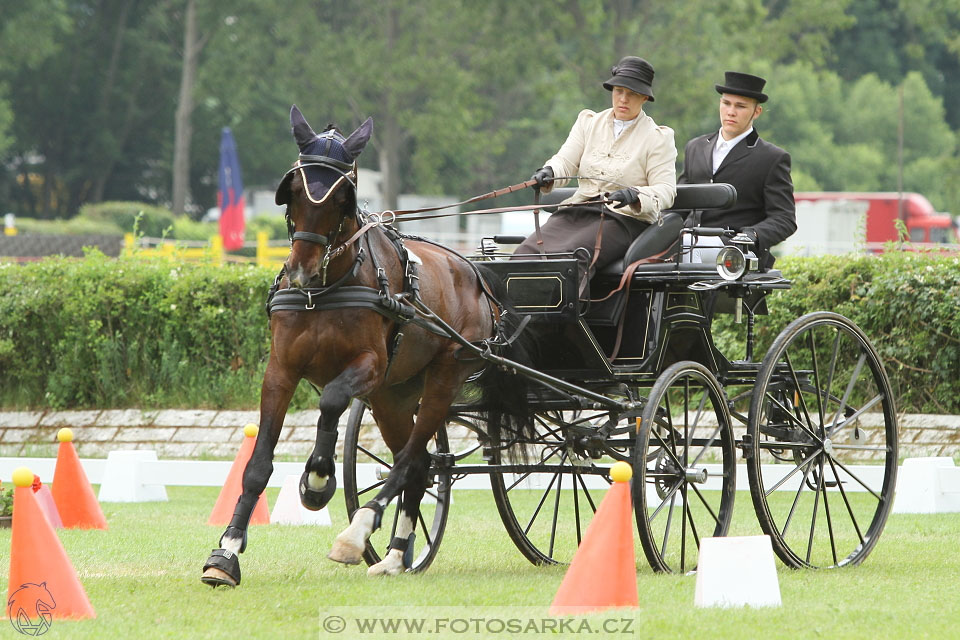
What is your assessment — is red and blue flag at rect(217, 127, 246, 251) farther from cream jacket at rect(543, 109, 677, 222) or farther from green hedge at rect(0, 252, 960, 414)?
cream jacket at rect(543, 109, 677, 222)

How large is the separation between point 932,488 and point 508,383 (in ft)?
14.3

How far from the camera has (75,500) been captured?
31.1 ft

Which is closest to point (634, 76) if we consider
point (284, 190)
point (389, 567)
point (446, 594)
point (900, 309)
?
point (284, 190)

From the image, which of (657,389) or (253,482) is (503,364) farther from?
(253,482)


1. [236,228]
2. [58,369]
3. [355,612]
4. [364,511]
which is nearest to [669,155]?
[364,511]

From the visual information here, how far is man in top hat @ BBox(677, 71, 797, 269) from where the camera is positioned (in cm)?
825

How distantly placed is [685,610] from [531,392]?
83.1 inches

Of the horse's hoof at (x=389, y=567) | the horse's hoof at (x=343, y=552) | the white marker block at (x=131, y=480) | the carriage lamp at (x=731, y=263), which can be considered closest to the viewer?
the horse's hoof at (x=343, y=552)

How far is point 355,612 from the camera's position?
5.68 metres

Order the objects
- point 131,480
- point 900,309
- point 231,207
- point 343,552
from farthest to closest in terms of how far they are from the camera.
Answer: point 231,207, point 900,309, point 131,480, point 343,552

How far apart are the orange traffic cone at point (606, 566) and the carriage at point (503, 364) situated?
921mm

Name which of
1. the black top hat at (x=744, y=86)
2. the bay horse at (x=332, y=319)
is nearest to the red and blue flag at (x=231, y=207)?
the black top hat at (x=744, y=86)

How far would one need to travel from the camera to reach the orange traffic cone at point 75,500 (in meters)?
9.43

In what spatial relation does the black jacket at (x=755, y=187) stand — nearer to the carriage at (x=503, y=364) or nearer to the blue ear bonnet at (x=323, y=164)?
the carriage at (x=503, y=364)
